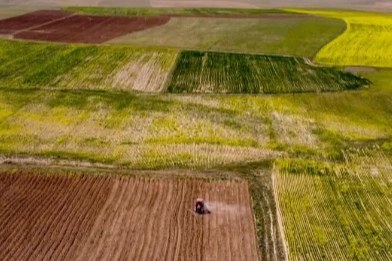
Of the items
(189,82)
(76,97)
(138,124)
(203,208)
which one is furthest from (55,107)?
(203,208)

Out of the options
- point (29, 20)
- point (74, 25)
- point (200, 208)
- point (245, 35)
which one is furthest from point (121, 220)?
point (29, 20)

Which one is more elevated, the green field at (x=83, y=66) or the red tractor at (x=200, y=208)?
the red tractor at (x=200, y=208)

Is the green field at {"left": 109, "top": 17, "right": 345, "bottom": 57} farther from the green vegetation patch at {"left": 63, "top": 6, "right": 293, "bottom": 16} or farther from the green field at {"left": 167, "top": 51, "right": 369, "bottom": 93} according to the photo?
the green vegetation patch at {"left": 63, "top": 6, "right": 293, "bottom": 16}

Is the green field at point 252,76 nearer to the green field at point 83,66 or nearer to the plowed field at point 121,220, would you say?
the green field at point 83,66

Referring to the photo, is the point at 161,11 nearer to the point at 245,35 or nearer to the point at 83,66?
the point at 245,35

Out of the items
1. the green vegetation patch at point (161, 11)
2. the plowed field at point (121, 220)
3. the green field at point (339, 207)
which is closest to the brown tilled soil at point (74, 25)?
the green vegetation patch at point (161, 11)

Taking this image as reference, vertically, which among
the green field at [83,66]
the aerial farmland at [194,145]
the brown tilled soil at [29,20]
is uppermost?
the aerial farmland at [194,145]

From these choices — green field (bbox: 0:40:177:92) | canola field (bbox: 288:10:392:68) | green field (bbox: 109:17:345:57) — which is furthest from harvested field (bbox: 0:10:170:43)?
canola field (bbox: 288:10:392:68)

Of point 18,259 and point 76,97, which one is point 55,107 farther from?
point 18,259
